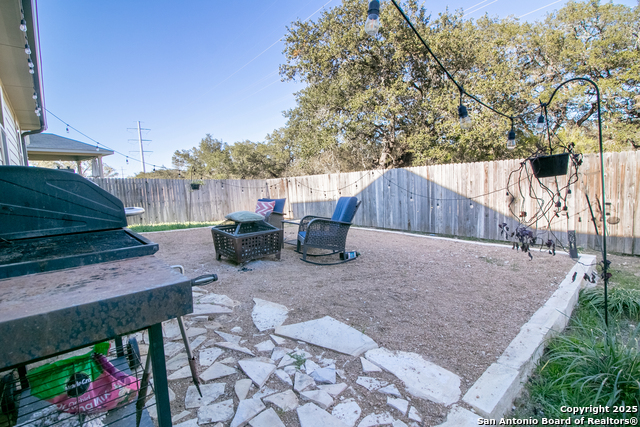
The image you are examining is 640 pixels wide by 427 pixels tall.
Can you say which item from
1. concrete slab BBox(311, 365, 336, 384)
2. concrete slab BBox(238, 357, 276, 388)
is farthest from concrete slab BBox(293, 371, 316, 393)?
concrete slab BBox(238, 357, 276, 388)

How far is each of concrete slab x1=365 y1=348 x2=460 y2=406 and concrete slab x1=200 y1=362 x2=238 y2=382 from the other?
0.84m

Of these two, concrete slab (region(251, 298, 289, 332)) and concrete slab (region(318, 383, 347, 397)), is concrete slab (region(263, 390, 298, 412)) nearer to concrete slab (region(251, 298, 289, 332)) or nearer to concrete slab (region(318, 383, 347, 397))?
concrete slab (region(318, 383, 347, 397))

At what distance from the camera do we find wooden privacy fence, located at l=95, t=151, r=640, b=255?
4.26m

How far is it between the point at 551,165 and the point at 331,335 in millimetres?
2525

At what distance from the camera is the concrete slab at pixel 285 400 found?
1.36 m

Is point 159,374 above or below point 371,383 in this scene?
above

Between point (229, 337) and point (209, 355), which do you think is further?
point (229, 337)

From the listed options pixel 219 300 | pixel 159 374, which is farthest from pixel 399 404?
pixel 219 300

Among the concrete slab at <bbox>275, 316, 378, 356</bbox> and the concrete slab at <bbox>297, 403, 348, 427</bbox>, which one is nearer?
the concrete slab at <bbox>297, 403, 348, 427</bbox>

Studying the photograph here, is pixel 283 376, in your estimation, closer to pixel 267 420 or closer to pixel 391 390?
pixel 267 420

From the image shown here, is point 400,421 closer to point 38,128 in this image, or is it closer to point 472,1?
point 38,128

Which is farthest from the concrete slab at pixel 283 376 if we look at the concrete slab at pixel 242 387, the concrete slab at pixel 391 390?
the concrete slab at pixel 391 390

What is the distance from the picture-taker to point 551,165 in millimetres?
2605

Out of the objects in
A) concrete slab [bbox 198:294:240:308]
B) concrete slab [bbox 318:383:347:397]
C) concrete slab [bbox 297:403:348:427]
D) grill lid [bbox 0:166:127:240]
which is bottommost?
concrete slab [bbox 318:383:347:397]
